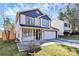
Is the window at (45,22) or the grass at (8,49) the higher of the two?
the window at (45,22)

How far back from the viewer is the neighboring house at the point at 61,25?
72.2 inches

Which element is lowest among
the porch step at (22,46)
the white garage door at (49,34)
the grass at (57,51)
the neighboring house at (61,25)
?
the grass at (57,51)

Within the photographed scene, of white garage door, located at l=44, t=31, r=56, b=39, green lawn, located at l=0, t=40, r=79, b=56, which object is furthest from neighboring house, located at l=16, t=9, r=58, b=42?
green lawn, located at l=0, t=40, r=79, b=56

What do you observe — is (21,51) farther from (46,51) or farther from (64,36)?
(64,36)

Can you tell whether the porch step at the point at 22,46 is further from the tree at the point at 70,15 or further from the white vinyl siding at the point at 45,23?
the tree at the point at 70,15

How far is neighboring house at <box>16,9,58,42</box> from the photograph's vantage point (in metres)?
1.80

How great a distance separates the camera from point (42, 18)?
186 cm

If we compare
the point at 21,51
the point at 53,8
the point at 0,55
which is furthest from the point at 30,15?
the point at 0,55

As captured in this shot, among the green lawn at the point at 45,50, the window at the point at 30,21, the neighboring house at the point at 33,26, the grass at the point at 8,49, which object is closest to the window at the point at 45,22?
the neighboring house at the point at 33,26

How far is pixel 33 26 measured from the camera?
183cm

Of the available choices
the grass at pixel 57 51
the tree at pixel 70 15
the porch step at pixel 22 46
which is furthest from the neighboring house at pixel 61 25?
the porch step at pixel 22 46

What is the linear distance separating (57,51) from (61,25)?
0.26 metres

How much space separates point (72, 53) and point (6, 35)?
67 cm

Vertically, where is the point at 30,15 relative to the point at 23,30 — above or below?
above
